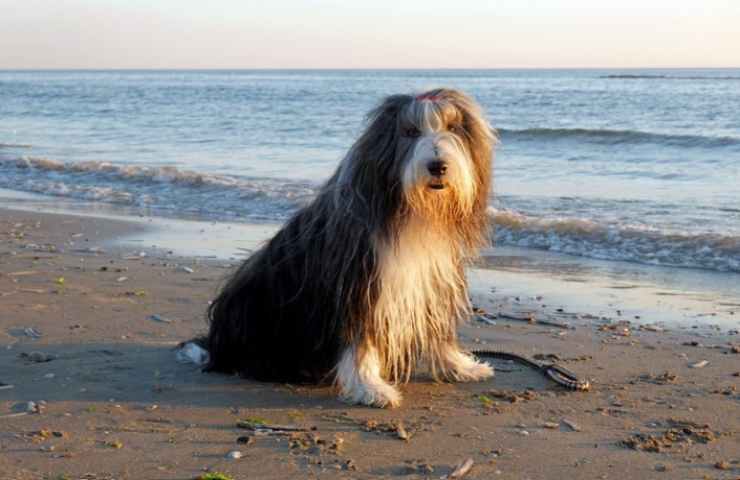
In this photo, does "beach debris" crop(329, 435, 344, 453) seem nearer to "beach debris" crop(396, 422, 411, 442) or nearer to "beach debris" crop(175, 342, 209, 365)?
"beach debris" crop(396, 422, 411, 442)

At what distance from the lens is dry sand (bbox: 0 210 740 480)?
4055 millimetres

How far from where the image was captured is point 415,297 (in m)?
4.85

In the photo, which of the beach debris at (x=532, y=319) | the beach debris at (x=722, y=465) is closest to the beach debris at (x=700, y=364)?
the beach debris at (x=532, y=319)

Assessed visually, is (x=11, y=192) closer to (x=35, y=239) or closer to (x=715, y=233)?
(x=35, y=239)

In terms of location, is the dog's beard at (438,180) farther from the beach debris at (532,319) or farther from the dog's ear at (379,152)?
the beach debris at (532,319)

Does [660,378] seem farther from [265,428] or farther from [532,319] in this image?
[265,428]

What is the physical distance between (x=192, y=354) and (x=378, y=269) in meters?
1.31

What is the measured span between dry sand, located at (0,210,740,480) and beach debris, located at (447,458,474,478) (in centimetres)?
2

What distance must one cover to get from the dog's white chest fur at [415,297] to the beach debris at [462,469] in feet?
3.07

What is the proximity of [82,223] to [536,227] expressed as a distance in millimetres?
4595

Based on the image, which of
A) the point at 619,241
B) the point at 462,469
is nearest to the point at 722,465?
the point at 462,469

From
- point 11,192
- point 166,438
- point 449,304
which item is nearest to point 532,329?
point 449,304

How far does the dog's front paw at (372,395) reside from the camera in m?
4.84

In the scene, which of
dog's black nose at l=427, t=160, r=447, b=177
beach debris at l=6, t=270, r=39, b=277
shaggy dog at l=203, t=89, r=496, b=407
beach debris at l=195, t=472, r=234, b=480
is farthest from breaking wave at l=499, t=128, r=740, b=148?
beach debris at l=195, t=472, r=234, b=480
